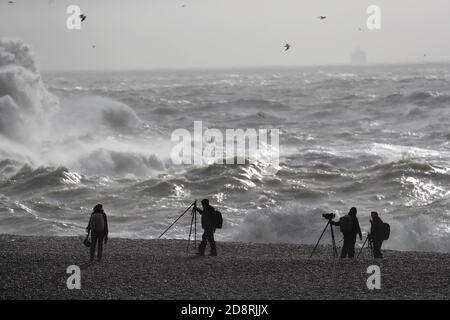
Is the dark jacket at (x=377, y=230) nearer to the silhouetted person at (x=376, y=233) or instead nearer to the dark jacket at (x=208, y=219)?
the silhouetted person at (x=376, y=233)

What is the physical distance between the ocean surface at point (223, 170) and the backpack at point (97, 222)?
487 cm

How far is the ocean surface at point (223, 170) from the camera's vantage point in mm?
19562

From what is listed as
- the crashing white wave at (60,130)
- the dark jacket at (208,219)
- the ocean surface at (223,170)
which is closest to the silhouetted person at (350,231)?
the dark jacket at (208,219)

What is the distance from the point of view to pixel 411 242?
58.0ft

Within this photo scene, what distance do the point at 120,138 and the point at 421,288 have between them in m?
27.7

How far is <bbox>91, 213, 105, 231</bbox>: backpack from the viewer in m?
13.6

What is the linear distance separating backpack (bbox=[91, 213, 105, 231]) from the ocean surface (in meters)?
4.87

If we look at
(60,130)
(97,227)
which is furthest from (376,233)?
(60,130)

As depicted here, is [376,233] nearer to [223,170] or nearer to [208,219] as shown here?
[208,219]

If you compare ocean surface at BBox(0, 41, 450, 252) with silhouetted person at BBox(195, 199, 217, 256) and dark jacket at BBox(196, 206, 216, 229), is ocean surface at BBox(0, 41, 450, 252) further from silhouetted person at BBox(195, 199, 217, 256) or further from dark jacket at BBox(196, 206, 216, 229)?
dark jacket at BBox(196, 206, 216, 229)

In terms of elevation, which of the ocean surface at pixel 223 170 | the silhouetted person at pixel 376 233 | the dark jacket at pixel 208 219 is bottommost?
the ocean surface at pixel 223 170

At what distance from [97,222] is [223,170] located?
1458 cm

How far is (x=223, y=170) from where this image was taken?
91.8 feet
